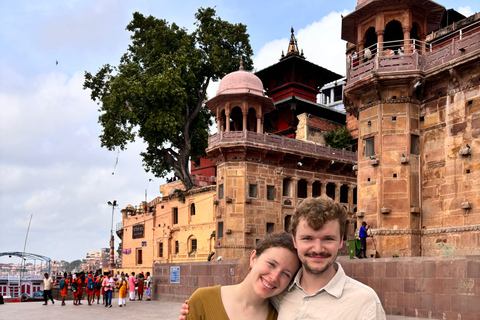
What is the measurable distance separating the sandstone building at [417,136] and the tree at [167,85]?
1710 cm

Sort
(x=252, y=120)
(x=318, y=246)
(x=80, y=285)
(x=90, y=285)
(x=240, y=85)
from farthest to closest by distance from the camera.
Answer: (x=252, y=120) < (x=240, y=85) < (x=90, y=285) < (x=80, y=285) < (x=318, y=246)

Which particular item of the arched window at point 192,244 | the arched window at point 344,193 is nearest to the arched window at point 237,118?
the arched window at point 344,193

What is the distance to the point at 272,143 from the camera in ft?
101

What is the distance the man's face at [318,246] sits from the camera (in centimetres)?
334

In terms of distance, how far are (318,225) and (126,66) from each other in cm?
3555

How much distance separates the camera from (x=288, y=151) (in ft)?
102

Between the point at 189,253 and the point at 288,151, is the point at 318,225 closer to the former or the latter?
the point at 288,151

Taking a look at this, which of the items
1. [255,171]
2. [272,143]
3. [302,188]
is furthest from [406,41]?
[302,188]

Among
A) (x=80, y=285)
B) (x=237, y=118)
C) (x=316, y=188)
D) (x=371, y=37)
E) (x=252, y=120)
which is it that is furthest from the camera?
(x=316, y=188)

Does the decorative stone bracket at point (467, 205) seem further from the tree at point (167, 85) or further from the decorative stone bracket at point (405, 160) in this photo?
the tree at point (167, 85)

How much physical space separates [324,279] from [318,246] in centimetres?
25

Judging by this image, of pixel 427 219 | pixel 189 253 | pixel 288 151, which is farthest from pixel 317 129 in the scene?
pixel 427 219

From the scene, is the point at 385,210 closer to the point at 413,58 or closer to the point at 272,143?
the point at 413,58

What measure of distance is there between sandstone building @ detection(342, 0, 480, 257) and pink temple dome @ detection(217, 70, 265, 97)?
10606mm
